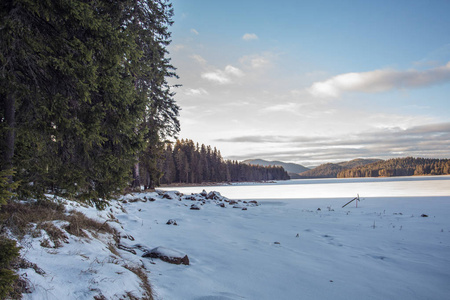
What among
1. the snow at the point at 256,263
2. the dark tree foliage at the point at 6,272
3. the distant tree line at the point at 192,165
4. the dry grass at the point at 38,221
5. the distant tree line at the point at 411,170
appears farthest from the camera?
the distant tree line at the point at 411,170

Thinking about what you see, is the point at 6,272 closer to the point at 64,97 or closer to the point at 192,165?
the point at 64,97

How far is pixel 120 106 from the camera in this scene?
468cm

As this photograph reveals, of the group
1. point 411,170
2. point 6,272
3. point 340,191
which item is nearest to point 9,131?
point 6,272

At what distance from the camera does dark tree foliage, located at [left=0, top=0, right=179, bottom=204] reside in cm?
342

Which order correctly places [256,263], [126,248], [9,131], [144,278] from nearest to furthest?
1. [144,278]
2. [9,131]
3. [126,248]
4. [256,263]

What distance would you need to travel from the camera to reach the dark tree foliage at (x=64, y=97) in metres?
3.42

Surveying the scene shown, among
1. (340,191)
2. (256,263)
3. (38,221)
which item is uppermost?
(38,221)

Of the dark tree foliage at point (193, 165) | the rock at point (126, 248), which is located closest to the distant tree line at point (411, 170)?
the dark tree foliage at point (193, 165)

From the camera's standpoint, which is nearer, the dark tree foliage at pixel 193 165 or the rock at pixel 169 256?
the rock at pixel 169 256

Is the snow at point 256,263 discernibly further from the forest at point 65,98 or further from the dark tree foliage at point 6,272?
the forest at point 65,98

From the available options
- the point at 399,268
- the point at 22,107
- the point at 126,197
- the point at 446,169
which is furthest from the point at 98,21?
the point at 446,169

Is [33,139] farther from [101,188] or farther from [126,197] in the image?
[126,197]

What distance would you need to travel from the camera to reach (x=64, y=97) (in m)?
3.84

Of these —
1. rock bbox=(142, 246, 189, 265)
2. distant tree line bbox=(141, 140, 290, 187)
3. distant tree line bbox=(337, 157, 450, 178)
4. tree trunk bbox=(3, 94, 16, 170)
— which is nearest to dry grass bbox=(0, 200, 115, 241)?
tree trunk bbox=(3, 94, 16, 170)
